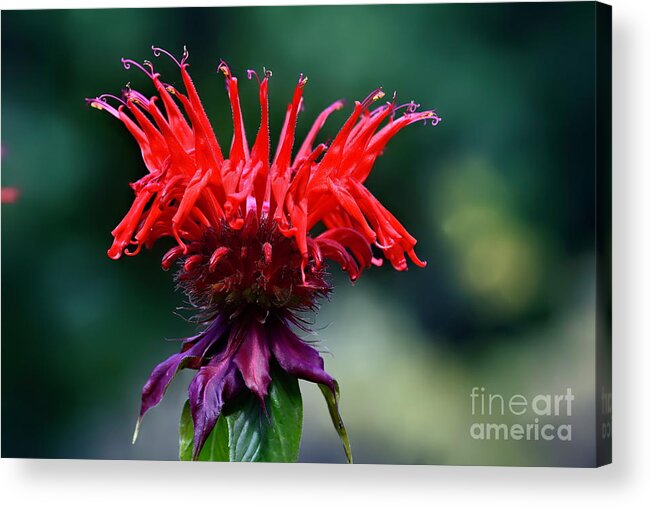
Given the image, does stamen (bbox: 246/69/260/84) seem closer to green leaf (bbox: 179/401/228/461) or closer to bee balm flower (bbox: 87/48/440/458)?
bee balm flower (bbox: 87/48/440/458)

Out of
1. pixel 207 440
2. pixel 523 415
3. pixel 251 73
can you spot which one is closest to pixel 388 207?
pixel 251 73

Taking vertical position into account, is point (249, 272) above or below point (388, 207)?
below

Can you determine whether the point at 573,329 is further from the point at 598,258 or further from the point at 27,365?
the point at 27,365

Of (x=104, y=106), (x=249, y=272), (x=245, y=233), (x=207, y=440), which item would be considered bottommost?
(x=207, y=440)

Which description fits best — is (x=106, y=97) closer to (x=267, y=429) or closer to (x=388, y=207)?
(x=388, y=207)

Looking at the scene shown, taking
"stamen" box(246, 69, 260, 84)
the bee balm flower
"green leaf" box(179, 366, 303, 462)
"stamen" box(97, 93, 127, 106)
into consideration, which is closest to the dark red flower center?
the bee balm flower

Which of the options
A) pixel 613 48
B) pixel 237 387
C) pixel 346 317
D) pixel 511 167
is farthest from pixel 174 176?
pixel 613 48
